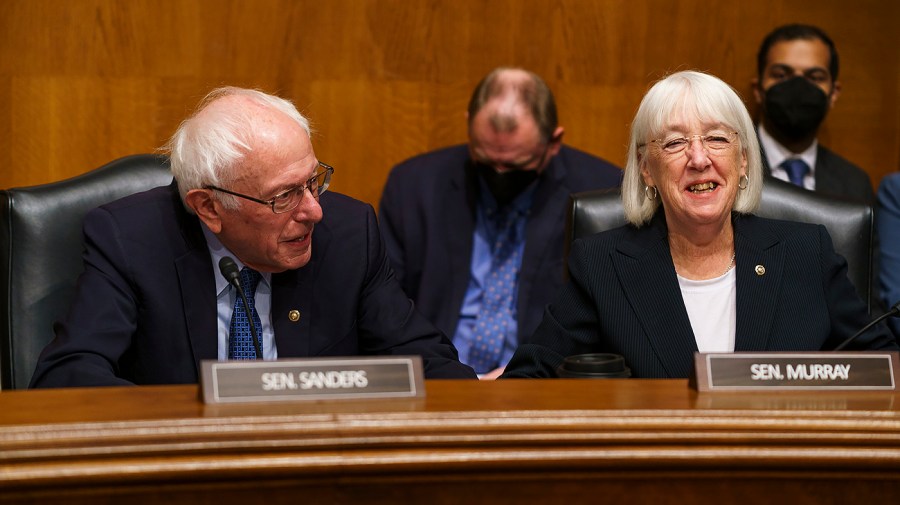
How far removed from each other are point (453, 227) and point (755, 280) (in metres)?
1.33

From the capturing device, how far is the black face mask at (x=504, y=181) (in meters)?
3.34

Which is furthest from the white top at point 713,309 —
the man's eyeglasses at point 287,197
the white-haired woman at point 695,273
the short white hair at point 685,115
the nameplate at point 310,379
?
the nameplate at point 310,379

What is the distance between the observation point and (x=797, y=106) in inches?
143

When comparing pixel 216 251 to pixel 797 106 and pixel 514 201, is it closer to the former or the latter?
pixel 514 201

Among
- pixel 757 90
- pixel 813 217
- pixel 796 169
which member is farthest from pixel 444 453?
pixel 757 90

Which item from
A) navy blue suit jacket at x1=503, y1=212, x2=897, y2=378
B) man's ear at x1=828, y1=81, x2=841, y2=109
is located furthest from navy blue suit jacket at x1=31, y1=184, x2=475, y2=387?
man's ear at x1=828, y1=81, x2=841, y2=109

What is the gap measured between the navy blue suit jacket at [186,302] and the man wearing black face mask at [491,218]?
3.29ft

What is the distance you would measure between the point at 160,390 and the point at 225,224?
0.76 meters

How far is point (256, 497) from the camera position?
1202mm

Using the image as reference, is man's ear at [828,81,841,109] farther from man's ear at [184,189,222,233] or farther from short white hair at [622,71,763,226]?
man's ear at [184,189,222,233]

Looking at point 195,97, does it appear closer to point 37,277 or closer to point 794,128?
point 37,277

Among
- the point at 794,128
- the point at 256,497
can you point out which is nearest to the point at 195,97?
the point at 794,128

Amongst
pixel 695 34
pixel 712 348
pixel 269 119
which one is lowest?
pixel 712 348

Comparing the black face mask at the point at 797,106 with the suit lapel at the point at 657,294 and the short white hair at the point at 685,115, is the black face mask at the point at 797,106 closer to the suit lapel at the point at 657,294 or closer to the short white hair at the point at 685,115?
the short white hair at the point at 685,115
